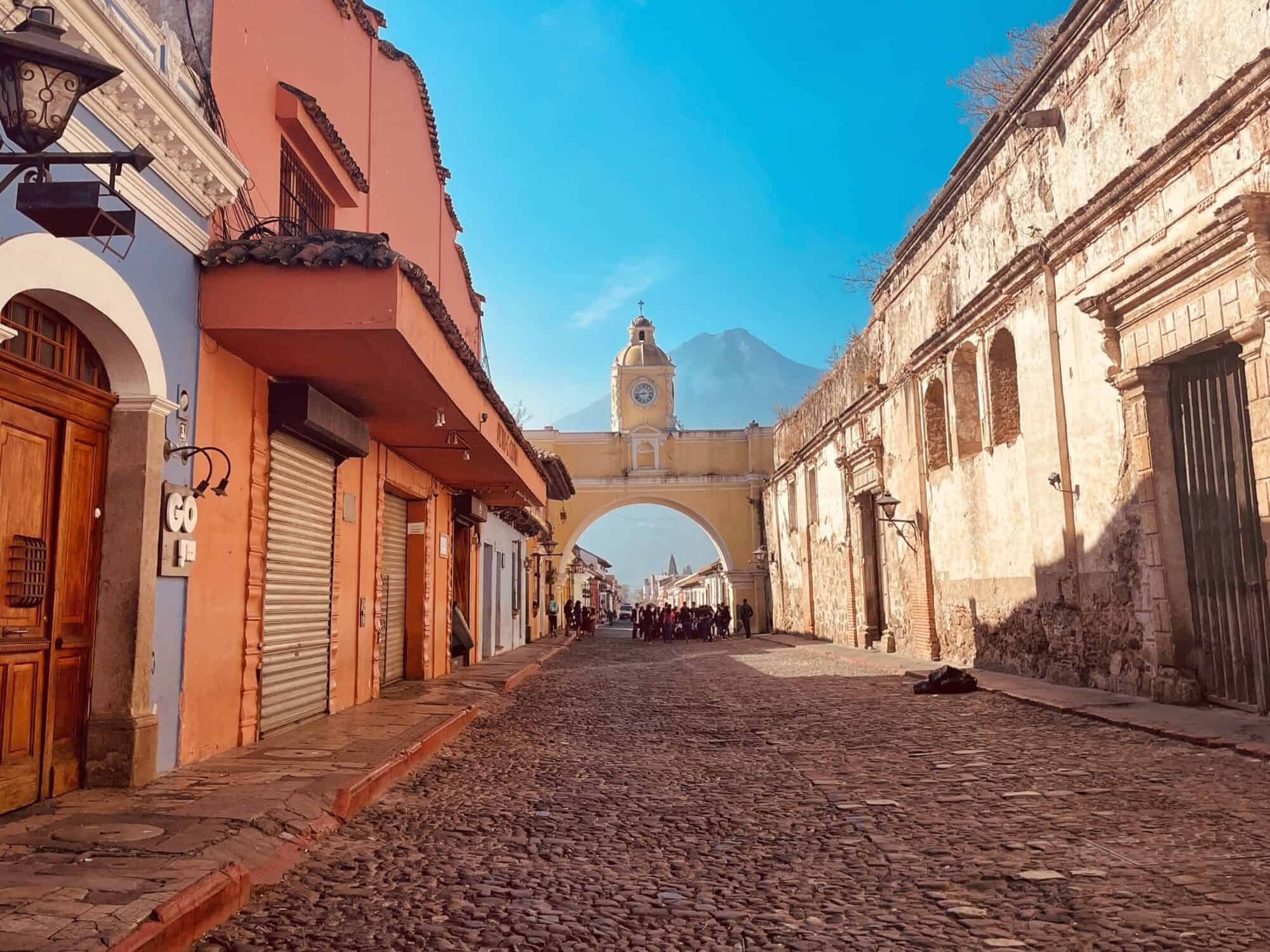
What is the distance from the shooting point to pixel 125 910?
300cm

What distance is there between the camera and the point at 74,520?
500 centimetres

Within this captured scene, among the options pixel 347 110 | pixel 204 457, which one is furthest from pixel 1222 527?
pixel 347 110

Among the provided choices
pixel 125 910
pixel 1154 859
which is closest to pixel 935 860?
pixel 1154 859

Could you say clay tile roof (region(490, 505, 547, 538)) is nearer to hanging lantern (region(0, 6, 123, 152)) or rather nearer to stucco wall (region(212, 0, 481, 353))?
stucco wall (region(212, 0, 481, 353))

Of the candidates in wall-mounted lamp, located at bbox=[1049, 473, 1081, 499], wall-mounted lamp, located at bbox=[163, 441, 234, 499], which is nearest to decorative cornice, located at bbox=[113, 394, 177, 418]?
wall-mounted lamp, located at bbox=[163, 441, 234, 499]

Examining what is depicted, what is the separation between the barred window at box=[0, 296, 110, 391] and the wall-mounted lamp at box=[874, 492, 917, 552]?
514 inches

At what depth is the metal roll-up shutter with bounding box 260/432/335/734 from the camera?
7344 mm

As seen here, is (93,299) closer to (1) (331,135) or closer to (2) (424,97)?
(1) (331,135)

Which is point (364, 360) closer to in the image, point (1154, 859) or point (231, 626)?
point (231, 626)

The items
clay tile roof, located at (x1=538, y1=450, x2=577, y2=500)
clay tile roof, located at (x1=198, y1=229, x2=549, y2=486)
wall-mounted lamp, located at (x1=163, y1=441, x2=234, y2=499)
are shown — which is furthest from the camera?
clay tile roof, located at (x1=538, y1=450, x2=577, y2=500)

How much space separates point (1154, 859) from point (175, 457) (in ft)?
17.8

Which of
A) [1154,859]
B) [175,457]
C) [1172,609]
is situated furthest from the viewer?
[1172,609]

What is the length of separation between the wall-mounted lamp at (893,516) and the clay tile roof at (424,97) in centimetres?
902

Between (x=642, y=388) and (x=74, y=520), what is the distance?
3931 centimetres
